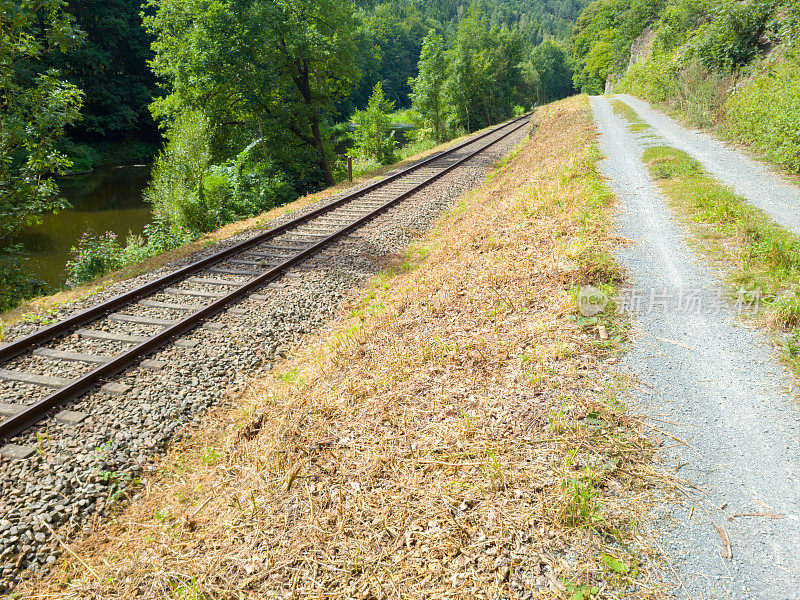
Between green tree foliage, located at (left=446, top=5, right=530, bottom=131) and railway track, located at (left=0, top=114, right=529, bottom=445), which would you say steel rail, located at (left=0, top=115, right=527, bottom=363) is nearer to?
railway track, located at (left=0, top=114, right=529, bottom=445)

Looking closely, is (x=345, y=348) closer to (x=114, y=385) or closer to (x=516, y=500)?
(x=114, y=385)

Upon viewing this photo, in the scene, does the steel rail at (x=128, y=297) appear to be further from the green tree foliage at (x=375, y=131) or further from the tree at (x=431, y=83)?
the tree at (x=431, y=83)

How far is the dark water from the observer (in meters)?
16.1

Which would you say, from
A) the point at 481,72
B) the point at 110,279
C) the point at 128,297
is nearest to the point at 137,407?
the point at 128,297

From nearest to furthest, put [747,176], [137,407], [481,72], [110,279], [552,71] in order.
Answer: [137,407] → [110,279] → [747,176] → [481,72] → [552,71]

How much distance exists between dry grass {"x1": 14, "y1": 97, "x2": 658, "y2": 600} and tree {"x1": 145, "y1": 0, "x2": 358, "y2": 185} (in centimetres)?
1615

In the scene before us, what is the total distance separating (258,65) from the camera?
18.3 metres

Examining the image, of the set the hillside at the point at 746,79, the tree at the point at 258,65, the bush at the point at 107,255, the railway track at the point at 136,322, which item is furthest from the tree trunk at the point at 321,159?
the hillside at the point at 746,79

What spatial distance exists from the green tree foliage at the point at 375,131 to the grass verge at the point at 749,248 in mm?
20949

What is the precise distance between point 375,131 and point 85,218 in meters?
16.6

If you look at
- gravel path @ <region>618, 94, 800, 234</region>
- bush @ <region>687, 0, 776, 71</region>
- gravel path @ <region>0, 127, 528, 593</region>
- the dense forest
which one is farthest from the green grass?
gravel path @ <region>0, 127, 528, 593</region>

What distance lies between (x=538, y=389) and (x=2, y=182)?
12.5 m

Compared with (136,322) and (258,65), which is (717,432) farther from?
(258,65)

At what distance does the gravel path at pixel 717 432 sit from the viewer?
7.30 feet
